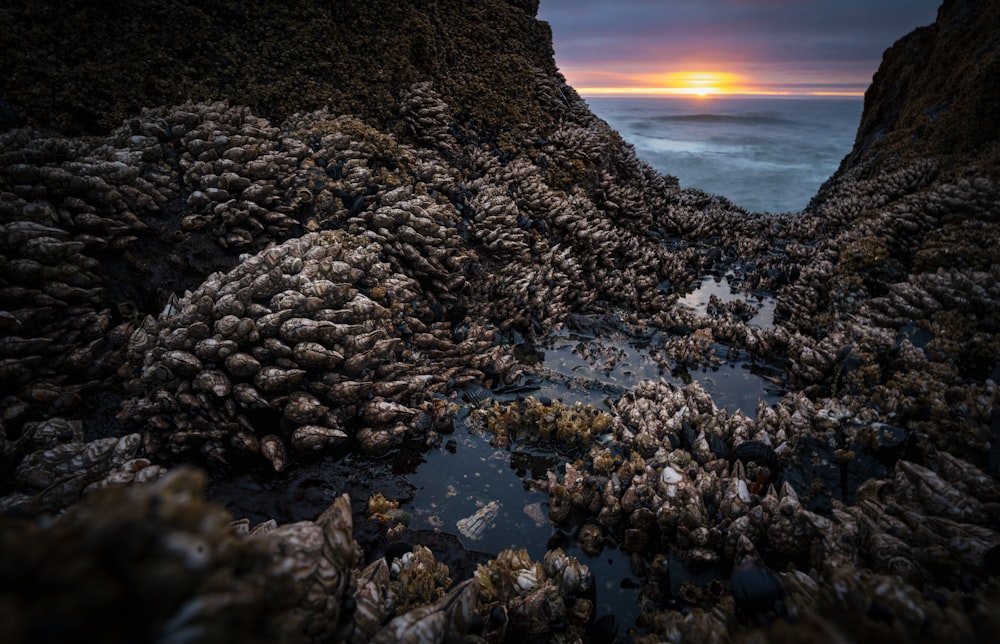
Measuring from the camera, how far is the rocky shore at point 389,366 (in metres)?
2.01

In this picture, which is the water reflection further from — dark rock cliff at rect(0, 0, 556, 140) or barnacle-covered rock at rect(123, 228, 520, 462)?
dark rock cliff at rect(0, 0, 556, 140)

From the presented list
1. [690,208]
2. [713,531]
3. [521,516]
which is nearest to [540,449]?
[521,516]

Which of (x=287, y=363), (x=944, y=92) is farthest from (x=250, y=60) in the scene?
(x=944, y=92)

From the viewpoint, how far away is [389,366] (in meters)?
5.11

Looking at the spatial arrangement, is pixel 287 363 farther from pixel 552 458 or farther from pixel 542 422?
pixel 552 458

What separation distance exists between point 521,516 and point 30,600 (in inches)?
140

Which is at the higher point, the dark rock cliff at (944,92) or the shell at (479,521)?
the dark rock cliff at (944,92)

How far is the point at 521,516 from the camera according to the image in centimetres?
411

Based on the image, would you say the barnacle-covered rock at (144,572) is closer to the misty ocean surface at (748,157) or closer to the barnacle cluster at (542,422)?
the barnacle cluster at (542,422)

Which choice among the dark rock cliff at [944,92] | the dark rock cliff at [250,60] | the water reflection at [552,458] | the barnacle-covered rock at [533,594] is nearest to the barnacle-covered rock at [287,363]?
the water reflection at [552,458]

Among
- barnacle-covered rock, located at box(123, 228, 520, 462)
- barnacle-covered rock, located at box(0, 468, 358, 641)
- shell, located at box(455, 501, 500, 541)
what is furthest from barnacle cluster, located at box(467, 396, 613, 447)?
barnacle-covered rock, located at box(0, 468, 358, 641)

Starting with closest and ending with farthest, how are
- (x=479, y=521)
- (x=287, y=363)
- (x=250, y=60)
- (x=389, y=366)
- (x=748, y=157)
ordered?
1. (x=479, y=521)
2. (x=287, y=363)
3. (x=389, y=366)
4. (x=250, y=60)
5. (x=748, y=157)

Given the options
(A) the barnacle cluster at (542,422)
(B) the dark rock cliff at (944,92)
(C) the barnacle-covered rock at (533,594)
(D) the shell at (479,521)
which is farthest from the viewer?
(B) the dark rock cliff at (944,92)

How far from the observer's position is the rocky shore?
201 centimetres
